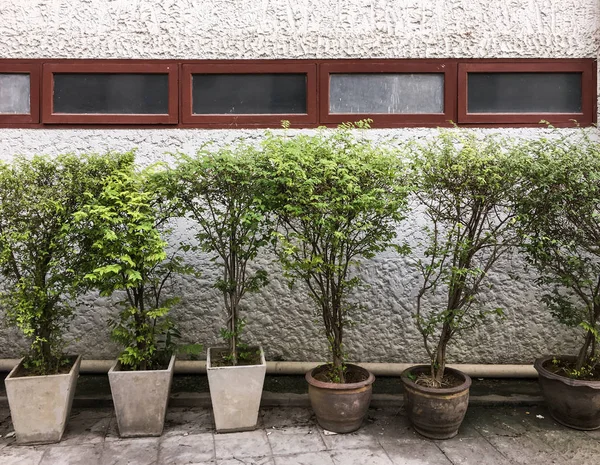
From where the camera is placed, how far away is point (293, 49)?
15.8 ft

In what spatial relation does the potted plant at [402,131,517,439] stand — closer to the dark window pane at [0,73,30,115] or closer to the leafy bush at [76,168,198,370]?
the leafy bush at [76,168,198,370]

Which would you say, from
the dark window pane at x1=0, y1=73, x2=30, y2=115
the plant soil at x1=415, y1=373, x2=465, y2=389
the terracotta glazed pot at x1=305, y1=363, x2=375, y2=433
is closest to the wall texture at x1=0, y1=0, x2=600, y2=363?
the dark window pane at x1=0, y1=73, x2=30, y2=115

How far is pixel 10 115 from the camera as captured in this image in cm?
480

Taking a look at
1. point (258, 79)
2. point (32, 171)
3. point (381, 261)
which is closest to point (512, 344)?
point (381, 261)

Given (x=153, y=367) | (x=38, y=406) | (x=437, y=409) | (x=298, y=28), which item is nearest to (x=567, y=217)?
(x=437, y=409)

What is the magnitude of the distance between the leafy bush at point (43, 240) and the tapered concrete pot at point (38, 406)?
0.66 ft

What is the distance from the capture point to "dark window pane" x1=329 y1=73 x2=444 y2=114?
4.91m

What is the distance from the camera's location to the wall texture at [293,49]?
15.6 feet

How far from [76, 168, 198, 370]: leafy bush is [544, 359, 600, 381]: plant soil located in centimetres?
335

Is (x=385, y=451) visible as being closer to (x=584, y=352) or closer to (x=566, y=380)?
(x=566, y=380)

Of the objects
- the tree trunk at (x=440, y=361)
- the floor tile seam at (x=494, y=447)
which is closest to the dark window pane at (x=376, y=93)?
the tree trunk at (x=440, y=361)

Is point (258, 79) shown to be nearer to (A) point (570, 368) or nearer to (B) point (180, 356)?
(B) point (180, 356)

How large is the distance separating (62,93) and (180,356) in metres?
2.99

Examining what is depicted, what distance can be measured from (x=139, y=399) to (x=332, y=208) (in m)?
2.10
